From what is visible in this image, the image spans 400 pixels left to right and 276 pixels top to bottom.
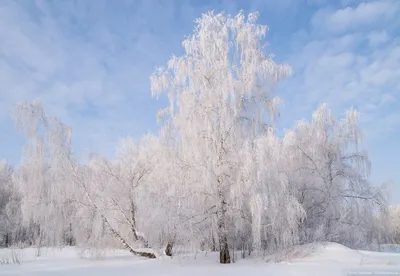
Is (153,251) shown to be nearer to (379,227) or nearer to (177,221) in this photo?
(177,221)

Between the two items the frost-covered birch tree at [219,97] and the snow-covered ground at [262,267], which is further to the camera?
the frost-covered birch tree at [219,97]

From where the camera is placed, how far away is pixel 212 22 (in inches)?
473

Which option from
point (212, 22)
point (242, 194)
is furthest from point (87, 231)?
point (212, 22)

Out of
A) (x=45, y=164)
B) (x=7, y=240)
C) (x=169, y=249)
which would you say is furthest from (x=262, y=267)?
(x=7, y=240)

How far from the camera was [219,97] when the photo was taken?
1137 cm

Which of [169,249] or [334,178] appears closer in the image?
[169,249]

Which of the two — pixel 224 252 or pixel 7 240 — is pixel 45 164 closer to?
pixel 224 252

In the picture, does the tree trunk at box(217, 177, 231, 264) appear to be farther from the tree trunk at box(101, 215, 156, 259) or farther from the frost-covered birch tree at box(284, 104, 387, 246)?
the frost-covered birch tree at box(284, 104, 387, 246)

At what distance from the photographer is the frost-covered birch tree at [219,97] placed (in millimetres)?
10727

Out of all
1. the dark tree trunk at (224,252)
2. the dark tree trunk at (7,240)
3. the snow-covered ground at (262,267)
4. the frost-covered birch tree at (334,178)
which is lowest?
the dark tree trunk at (7,240)

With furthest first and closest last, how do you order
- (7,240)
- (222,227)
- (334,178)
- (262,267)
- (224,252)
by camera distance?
1. (7,240)
2. (334,178)
3. (224,252)
4. (222,227)
5. (262,267)

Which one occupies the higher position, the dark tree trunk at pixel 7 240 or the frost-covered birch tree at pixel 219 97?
the frost-covered birch tree at pixel 219 97

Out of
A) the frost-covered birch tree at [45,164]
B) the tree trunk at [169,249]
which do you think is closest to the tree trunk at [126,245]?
the tree trunk at [169,249]

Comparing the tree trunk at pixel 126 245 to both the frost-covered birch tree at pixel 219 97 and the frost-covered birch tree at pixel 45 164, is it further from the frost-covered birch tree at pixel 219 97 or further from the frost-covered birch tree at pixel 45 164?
the frost-covered birch tree at pixel 219 97
